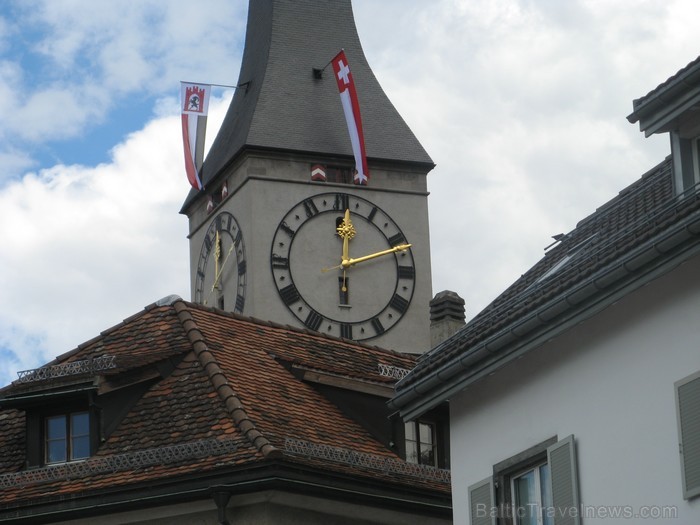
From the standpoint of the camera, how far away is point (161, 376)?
2686cm

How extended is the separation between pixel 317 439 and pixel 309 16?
3868 cm

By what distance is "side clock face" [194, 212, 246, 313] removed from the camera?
192 ft

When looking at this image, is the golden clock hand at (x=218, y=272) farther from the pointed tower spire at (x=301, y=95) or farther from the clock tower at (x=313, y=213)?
the pointed tower spire at (x=301, y=95)

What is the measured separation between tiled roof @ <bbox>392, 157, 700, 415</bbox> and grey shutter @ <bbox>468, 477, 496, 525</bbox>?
101 cm

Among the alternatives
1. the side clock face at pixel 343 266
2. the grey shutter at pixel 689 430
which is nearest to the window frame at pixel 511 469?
the grey shutter at pixel 689 430

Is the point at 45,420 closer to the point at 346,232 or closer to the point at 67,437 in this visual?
the point at 67,437

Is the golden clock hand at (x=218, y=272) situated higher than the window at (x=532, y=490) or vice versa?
the golden clock hand at (x=218, y=272)

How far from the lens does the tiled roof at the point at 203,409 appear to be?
24.6 metres

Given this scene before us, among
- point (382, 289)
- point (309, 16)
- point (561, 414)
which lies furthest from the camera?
point (309, 16)

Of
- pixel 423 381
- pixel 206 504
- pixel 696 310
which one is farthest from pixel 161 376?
pixel 696 310

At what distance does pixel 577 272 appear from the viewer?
1919cm

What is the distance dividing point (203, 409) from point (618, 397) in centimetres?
813

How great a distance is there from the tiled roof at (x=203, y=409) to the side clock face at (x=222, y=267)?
28.5 metres

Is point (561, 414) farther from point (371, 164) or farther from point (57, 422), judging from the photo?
point (371, 164)
